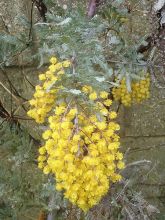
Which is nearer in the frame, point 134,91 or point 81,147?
point 81,147

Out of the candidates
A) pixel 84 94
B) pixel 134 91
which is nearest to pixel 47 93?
pixel 84 94

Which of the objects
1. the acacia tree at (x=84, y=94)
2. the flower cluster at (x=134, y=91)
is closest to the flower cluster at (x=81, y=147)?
the acacia tree at (x=84, y=94)

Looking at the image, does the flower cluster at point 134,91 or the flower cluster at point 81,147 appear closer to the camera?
the flower cluster at point 81,147

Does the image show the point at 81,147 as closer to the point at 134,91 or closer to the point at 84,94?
the point at 84,94

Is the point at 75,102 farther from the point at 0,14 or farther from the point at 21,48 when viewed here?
the point at 0,14

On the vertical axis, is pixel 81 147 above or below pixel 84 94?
below

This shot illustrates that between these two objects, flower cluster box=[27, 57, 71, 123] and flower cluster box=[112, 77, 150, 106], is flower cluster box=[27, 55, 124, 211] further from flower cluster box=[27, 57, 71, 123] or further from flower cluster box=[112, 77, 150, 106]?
flower cluster box=[112, 77, 150, 106]

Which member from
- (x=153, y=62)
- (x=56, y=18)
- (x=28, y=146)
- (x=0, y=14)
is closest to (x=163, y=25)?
(x=153, y=62)

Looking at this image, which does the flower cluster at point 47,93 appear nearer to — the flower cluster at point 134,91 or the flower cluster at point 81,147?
the flower cluster at point 81,147
